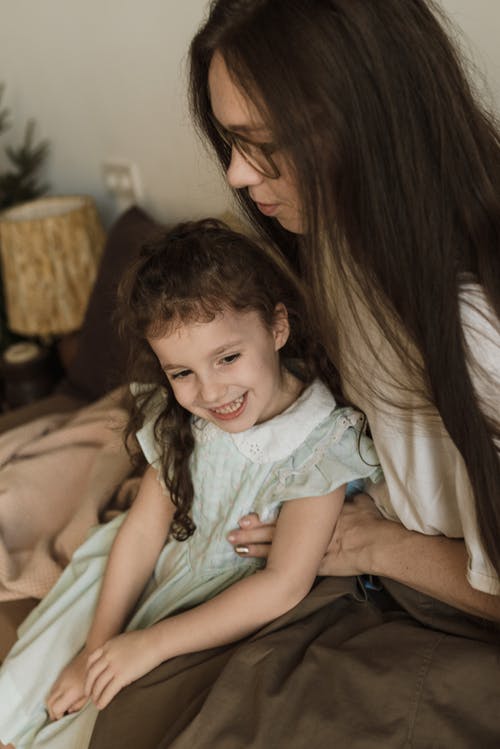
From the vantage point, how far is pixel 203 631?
119 cm

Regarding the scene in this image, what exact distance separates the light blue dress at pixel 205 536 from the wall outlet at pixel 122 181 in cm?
118

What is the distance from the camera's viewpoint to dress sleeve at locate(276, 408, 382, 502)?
3.91 ft

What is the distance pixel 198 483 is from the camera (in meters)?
1.33

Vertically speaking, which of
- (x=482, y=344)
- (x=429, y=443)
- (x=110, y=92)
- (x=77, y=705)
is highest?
(x=110, y=92)

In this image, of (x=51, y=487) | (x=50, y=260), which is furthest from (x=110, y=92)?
(x=51, y=487)

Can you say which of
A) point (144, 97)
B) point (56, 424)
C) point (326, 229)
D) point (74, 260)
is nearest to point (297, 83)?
point (326, 229)

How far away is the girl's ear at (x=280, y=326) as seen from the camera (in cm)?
125

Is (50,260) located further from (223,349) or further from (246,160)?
(246,160)

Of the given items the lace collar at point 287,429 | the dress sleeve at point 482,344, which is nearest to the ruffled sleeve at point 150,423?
the lace collar at point 287,429

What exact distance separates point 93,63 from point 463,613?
6.08ft

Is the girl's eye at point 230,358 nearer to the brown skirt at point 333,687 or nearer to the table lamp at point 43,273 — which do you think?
the brown skirt at point 333,687

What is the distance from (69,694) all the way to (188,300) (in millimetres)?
616

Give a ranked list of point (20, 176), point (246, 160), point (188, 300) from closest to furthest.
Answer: point (246, 160) → point (188, 300) → point (20, 176)

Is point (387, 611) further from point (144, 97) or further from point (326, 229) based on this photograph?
point (144, 97)
